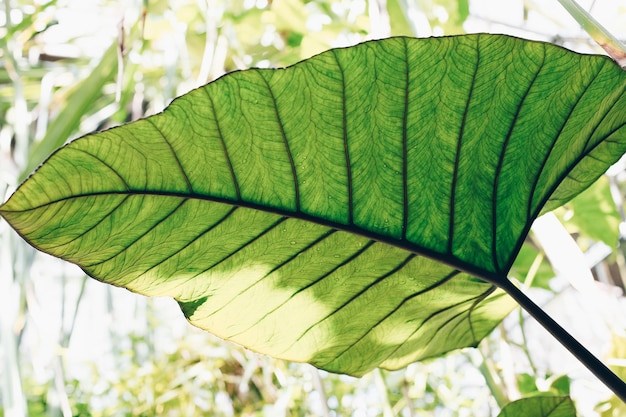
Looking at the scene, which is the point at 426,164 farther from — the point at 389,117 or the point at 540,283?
the point at 540,283

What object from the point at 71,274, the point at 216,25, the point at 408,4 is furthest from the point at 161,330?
the point at 408,4

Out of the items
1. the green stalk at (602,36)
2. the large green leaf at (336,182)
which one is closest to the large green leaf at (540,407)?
the large green leaf at (336,182)

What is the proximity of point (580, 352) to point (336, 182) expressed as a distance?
25 cm

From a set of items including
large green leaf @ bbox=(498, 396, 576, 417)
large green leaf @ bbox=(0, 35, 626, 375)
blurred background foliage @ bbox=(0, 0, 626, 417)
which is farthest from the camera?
blurred background foliage @ bbox=(0, 0, 626, 417)

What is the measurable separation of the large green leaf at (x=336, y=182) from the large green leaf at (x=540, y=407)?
5.0 inches

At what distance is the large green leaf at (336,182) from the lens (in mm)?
431

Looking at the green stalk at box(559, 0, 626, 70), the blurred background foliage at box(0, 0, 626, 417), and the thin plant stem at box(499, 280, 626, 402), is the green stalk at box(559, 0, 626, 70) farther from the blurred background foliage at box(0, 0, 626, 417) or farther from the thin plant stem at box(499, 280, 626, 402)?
the blurred background foliage at box(0, 0, 626, 417)

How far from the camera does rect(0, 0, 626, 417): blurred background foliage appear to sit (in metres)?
Answer: 1.07

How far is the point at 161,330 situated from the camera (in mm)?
1644

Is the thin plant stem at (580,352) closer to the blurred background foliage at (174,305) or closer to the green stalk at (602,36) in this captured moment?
the green stalk at (602,36)

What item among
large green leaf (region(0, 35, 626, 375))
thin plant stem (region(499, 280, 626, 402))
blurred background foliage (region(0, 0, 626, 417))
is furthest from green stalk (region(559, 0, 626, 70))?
blurred background foliage (region(0, 0, 626, 417))

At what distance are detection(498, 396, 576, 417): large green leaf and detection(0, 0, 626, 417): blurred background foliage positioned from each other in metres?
0.40

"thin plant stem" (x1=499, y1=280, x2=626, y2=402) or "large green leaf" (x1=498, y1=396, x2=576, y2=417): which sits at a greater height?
"thin plant stem" (x1=499, y1=280, x2=626, y2=402)

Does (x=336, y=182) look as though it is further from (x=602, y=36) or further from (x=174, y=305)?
(x=174, y=305)
